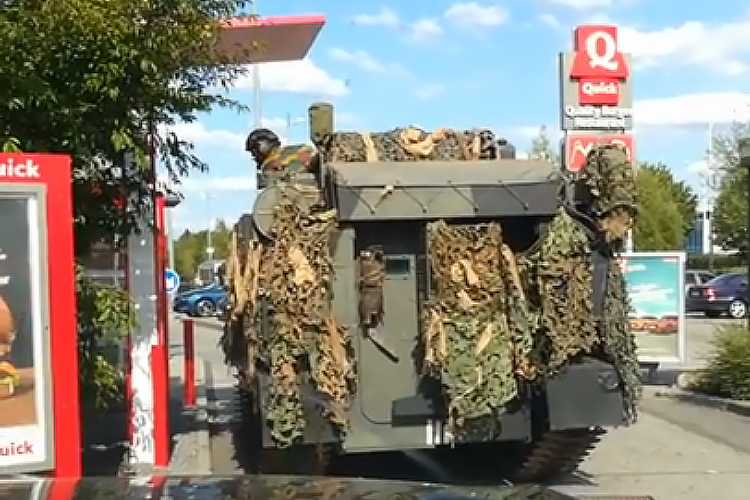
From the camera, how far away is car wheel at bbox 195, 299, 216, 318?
48.4m

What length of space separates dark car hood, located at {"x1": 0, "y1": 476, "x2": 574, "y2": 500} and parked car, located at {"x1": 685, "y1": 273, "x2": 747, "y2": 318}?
112 ft

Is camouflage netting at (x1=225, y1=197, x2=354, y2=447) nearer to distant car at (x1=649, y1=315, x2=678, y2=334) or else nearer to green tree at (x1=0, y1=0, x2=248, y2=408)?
green tree at (x1=0, y1=0, x2=248, y2=408)

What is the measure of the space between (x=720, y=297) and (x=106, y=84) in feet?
101

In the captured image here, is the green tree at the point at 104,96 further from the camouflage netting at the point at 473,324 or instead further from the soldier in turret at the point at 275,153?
the camouflage netting at the point at 473,324

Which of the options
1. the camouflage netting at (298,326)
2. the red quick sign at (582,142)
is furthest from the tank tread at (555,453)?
the red quick sign at (582,142)

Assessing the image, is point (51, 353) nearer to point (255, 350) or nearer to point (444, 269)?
point (255, 350)

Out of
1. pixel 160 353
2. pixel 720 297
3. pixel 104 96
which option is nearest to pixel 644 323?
pixel 160 353

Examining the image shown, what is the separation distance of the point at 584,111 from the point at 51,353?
439 inches

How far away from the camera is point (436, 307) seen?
8.12 meters

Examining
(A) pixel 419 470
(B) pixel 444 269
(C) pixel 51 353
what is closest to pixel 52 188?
(C) pixel 51 353

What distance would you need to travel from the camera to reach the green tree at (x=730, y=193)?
45781 mm

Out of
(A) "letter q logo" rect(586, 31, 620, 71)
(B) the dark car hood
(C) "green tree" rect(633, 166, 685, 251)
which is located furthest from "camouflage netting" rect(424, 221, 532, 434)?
(C) "green tree" rect(633, 166, 685, 251)

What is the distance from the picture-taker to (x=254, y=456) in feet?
32.5

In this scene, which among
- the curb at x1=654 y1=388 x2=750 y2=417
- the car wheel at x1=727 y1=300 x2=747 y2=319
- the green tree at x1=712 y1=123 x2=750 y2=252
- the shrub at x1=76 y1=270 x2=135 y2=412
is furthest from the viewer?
the green tree at x1=712 y1=123 x2=750 y2=252
